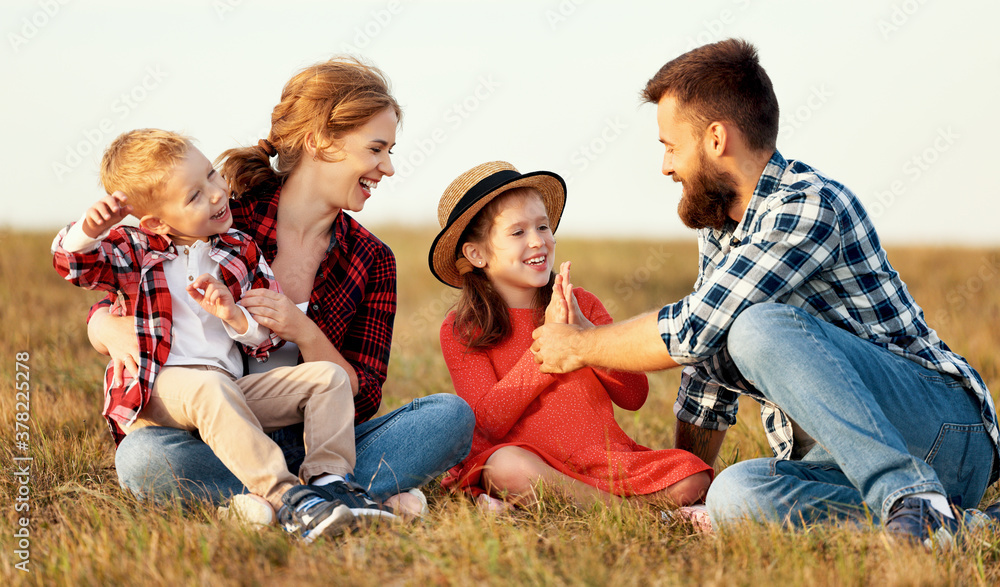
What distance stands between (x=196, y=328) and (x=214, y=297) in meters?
0.25

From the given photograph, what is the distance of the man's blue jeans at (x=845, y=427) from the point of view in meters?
2.55

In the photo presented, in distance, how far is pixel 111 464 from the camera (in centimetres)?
371

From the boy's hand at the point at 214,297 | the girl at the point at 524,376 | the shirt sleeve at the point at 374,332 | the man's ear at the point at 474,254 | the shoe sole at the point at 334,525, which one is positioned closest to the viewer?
the shoe sole at the point at 334,525

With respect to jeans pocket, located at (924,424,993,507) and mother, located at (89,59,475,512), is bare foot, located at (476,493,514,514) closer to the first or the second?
mother, located at (89,59,475,512)

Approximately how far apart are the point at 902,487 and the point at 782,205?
40.1 inches

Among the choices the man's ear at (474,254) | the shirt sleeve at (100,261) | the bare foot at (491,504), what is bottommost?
the bare foot at (491,504)

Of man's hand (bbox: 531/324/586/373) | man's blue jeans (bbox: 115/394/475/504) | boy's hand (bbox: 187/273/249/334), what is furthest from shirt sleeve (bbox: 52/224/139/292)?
man's hand (bbox: 531/324/586/373)

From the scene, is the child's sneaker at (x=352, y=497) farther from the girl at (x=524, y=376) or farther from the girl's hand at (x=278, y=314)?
the girl's hand at (x=278, y=314)

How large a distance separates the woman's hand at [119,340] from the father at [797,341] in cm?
155

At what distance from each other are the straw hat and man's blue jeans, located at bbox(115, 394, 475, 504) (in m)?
0.80

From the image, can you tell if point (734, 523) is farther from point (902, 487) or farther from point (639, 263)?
point (639, 263)

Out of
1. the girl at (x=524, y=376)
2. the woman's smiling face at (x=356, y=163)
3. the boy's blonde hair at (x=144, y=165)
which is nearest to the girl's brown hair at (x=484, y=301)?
the girl at (x=524, y=376)

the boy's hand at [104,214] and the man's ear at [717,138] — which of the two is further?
the man's ear at [717,138]

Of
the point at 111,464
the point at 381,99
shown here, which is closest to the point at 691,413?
the point at 381,99
